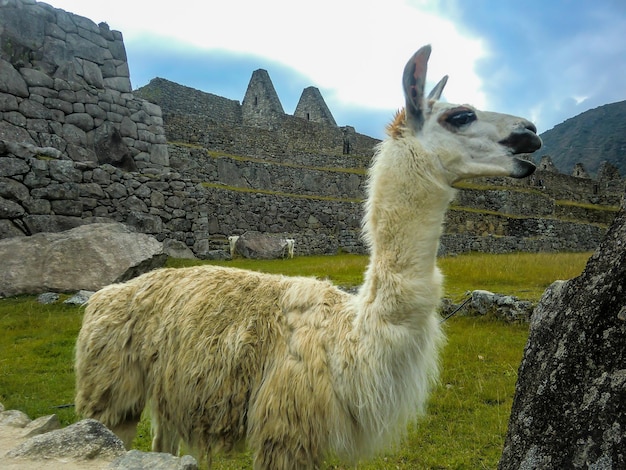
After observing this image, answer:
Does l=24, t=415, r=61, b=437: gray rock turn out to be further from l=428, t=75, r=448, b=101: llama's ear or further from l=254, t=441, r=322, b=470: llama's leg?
l=428, t=75, r=448, b=101: llama's ear

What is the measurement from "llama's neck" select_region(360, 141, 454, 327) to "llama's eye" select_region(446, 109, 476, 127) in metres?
0.23

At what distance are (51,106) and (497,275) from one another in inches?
382

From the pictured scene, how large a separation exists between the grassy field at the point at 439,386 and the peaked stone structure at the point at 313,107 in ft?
94.5

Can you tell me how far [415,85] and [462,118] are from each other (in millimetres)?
297

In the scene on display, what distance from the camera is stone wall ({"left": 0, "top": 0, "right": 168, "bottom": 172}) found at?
29.0ft

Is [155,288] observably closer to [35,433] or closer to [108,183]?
[35,433]

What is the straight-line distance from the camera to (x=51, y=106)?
360 inches

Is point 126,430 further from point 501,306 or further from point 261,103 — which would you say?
point 261,103

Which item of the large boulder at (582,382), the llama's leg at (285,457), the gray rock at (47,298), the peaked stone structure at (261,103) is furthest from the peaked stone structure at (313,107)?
the large boulder at (582,382)

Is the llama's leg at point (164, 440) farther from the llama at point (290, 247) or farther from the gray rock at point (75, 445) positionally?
the llama at point (290, 247)

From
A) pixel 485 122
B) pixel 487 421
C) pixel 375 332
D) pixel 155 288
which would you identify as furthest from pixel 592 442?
pixel 487 421

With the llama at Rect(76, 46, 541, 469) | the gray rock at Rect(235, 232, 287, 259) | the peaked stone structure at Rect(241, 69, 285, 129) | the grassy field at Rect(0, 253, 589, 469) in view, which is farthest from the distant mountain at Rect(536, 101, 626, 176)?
the llama at Rect(76, 46, 541, 469)

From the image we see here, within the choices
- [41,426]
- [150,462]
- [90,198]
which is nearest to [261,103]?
[90,198]

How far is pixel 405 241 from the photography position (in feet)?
7.09
